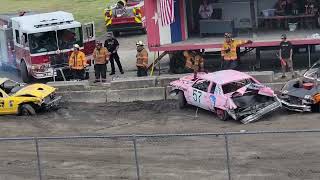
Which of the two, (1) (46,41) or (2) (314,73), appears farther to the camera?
(1) (46,41)

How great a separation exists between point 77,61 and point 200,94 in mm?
6859

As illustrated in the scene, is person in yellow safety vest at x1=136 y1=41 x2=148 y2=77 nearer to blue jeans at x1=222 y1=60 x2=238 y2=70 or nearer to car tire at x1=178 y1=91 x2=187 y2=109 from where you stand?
blue jeans at x1=222 y1=60 x2=238 y2=70

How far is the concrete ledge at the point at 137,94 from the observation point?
25625 mm

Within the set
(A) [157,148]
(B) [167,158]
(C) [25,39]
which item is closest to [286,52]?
(A) [157,148]

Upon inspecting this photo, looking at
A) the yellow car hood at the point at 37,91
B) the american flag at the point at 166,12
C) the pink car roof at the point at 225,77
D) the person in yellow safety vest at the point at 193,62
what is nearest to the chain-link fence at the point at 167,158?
the pink car roof at the point at 225,77

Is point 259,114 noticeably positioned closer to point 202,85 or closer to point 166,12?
point 202,85

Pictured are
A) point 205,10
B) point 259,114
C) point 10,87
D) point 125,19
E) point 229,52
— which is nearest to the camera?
point 259,114

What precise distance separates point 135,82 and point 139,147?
777 cm

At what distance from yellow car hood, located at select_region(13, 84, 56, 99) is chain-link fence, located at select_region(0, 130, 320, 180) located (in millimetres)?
4388

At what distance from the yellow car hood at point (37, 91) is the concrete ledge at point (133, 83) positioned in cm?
229

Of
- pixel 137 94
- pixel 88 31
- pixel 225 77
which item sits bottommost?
pixel 137 94

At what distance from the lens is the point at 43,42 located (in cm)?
2894

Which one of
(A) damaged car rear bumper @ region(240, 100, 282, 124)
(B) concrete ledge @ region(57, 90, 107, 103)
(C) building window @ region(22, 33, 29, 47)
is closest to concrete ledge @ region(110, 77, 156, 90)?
(B) concrete ledge @ region(57, 90, 107, 103)

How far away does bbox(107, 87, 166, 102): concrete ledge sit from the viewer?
25.6m
